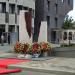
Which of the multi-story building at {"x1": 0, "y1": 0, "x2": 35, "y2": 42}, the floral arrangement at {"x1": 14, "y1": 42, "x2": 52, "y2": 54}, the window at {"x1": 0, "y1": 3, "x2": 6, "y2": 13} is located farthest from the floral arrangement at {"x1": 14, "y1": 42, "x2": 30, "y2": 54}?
the window at {"x1": 0, "y1": 3, "x2": 6, "y2": 13}

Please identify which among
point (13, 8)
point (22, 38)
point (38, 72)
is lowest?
point (38, 72)

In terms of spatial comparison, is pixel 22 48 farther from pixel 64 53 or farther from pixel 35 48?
pixel 64 53

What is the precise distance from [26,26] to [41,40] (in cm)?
171

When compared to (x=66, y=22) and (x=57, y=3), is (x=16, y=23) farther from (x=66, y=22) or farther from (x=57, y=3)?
(x=66, y=22)

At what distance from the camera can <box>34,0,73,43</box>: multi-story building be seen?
2813 inches

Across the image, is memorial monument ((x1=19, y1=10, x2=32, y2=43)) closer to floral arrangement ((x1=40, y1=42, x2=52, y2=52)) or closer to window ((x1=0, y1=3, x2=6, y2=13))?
floral arrangement ((x1=40, y1=42, x2=52, y2=52))

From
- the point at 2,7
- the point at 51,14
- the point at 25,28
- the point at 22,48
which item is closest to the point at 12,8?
the point at 2,7

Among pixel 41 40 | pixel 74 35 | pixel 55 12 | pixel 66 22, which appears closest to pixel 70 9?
pixel 66 22

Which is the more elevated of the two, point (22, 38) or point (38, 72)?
point (22, 38)

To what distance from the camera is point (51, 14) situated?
7488 cm

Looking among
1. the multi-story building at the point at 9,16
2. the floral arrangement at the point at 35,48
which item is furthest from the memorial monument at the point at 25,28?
the multi-story building at the point at 9,16

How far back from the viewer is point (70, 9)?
89562 mm

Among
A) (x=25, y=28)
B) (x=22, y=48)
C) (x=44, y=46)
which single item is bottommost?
(x=22, y=48)

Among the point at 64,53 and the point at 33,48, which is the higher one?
the point at 33,48
